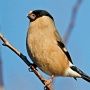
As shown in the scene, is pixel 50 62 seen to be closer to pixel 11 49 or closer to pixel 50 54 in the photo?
pixel 50 54

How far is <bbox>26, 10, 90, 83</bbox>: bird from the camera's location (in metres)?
2.35

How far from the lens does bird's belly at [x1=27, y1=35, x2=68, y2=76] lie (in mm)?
2338

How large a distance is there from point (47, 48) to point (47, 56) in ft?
0.24

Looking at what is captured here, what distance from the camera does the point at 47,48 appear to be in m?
2.36

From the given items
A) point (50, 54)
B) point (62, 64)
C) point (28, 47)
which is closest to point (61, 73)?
point (62, 64)

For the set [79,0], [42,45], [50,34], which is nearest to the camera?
[79,0]

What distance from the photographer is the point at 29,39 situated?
2.39 metres

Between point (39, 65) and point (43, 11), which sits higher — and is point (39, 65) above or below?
below

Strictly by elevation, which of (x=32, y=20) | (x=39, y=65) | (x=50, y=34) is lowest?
(x=39, y=65)

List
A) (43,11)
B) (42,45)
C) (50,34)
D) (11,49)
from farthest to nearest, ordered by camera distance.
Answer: (43,11) < (50,34) < (42,45) < (11,49)

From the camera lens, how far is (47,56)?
2.37m

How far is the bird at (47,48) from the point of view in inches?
92.7

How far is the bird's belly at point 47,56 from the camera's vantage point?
7.67 ft

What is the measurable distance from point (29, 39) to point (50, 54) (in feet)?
0.76
